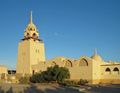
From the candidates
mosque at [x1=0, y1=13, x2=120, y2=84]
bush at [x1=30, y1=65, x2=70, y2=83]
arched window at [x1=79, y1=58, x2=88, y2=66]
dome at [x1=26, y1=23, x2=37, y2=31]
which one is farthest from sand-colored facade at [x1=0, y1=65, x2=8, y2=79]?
arched window at [x1=79, y1=58, x2=88, y2=66]

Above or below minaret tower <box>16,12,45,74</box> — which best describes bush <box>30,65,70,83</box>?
below

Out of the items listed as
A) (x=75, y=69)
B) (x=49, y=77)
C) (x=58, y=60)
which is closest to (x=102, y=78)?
(x=75, y=69)

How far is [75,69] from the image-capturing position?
45.8 metres

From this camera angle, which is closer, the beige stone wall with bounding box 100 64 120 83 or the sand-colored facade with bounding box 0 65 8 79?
the beige stone wall with bounding box 100 64 120 83

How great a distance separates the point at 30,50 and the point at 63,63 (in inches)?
350

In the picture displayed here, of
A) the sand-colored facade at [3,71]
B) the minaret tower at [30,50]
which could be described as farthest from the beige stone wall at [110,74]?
the sand-colored facade at [3,71]

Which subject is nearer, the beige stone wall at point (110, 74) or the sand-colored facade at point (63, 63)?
the beige stone wall at point (110, 74)

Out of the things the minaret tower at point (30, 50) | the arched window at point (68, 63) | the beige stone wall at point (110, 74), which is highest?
the minaret tower at point (30, 50)

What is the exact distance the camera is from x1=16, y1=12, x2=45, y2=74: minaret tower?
174 ft

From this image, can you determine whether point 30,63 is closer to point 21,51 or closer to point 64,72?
point 21,51

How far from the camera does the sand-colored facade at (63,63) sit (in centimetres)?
4440

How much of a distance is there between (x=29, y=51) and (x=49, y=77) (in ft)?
53.6

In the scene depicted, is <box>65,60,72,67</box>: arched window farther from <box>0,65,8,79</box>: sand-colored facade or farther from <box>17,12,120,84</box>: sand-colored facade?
<box>0,65,8,79</box>: sand-colored facade

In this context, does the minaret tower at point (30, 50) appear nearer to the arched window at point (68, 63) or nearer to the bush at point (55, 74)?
the arched window at point (68, 63)
